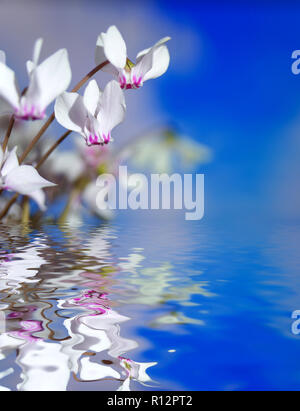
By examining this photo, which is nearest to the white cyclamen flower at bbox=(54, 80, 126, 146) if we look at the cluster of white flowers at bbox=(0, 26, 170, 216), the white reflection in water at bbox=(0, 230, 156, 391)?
the cluster of white flowers at bbox=(0, 26, 170, 216)

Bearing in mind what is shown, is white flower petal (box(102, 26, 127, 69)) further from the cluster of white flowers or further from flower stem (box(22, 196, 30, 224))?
flower stem (box(22, 196, 30, 224))

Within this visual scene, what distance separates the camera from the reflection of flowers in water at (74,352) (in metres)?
0.30

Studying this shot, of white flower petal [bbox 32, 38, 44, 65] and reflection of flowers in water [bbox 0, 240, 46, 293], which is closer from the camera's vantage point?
white flower petal [bbox 32, 38, 44, 65]

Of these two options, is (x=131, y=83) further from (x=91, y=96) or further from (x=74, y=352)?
(x=74, y=352)

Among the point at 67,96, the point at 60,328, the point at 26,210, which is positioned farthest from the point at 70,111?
the point at 26,210

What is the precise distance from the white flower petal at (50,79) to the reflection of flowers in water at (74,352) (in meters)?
0.16

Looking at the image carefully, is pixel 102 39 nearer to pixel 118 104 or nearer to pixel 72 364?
pixel 118 104

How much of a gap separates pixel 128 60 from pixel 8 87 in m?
0.10

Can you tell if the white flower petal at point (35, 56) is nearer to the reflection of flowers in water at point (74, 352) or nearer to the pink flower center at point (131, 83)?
the pink flower center at point (131, 83)

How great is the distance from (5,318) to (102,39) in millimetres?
225

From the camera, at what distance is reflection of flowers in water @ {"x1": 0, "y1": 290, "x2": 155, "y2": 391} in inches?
11.6

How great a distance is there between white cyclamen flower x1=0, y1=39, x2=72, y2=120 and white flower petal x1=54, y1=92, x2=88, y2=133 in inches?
0.6

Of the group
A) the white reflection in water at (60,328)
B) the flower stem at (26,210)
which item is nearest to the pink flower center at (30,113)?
the white reflection in water at (60,328)

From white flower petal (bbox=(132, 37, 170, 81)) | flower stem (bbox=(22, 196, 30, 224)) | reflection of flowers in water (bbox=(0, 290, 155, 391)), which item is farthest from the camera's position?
flower stem (bbox=(22, 196, 30, 224))
